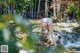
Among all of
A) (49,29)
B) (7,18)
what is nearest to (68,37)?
(49,29)

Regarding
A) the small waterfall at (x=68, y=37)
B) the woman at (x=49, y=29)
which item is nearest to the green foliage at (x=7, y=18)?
the woman at (x=49, y=29)

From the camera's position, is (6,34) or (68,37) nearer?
(6,34)

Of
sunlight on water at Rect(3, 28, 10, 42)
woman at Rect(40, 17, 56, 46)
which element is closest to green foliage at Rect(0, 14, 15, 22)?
sunlight on water at Rect(3, 28, 10, 42)

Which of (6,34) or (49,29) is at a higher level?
(6,34)

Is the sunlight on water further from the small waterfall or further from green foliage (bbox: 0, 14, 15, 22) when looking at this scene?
the small waterfall

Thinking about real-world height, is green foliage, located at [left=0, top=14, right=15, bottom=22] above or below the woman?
above

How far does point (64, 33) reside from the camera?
12.2 meters

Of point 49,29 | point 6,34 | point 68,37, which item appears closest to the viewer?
point 6,34

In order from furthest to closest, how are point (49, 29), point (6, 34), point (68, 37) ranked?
point (68, 37)
point (49, 29)
point (6, 34)

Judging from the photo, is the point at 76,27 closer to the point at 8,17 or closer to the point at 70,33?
the point at 70,33

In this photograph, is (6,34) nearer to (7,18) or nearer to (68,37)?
(7,18)

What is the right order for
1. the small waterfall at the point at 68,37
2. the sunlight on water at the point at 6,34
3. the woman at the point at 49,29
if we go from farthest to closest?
1. the small waterfall at the point at 68,37
2. the woman at the point at 49,29
3. the sunlight on water at the point at 6,34

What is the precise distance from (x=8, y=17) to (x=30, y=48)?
87 millimetres

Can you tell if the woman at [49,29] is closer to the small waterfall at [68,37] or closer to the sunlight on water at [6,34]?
the small waterfall at [68,37]
